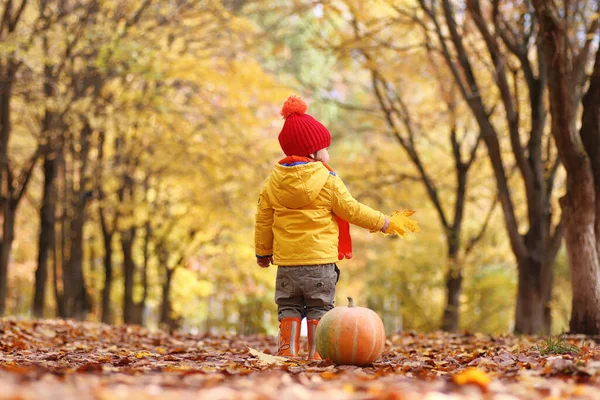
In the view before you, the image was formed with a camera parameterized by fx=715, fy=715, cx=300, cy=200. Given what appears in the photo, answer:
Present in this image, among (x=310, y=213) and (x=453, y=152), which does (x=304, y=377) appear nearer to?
(x=310, y=213)

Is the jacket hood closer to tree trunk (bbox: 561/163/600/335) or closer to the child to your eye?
the child

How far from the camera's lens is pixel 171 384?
306cm

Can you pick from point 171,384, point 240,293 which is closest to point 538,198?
point 171,384

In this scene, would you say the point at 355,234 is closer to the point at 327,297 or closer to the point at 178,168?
the point at 178,168

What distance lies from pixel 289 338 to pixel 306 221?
0.89 metres

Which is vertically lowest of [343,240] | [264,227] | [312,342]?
[312,342]

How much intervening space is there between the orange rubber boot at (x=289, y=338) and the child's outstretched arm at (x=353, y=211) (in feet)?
2.90

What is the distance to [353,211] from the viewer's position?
5.36 meters

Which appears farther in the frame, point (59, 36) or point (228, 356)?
point (59, 36)

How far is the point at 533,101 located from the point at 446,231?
4664mm

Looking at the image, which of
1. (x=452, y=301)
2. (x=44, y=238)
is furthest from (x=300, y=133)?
(x=44, y=238)

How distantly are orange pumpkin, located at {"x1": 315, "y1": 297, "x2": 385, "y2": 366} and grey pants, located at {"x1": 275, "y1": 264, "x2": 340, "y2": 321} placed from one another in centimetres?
60

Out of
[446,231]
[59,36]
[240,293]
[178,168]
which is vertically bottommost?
[240,293]

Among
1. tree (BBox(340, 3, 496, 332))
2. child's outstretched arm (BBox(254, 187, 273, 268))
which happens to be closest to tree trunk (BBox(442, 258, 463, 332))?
tree (BBox(340, 3, 496, 332))
